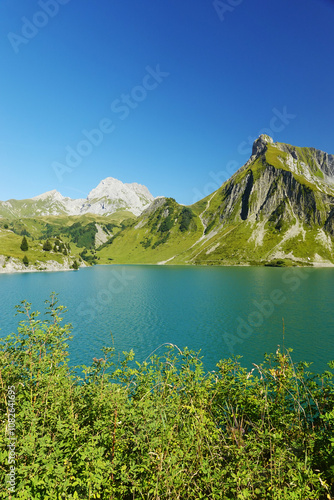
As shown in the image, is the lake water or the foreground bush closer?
the foreground bush

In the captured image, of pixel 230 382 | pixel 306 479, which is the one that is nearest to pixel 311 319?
pixel 230 382

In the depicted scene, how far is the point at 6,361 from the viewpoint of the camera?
9.50 m

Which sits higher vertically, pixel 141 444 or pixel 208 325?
pixel 141 444

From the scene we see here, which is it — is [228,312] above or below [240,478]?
below

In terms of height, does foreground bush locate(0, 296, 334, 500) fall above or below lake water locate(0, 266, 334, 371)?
above

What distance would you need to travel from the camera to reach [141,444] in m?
6.79

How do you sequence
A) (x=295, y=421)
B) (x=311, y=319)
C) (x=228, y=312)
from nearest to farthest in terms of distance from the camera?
(x=295, y=421) → (x=311, y=319) → (x=228, y=312)

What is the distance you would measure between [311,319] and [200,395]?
58319 mm

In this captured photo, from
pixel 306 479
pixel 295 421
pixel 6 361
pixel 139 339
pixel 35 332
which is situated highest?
pixel 35 332

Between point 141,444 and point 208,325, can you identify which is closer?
point 141,444

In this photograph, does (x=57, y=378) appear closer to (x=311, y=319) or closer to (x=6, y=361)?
(x=6, y=361)

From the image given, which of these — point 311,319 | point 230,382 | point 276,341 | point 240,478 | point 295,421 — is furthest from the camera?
point 311,319

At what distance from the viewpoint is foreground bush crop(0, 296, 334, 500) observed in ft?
19.7

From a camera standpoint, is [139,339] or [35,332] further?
[139,339]
